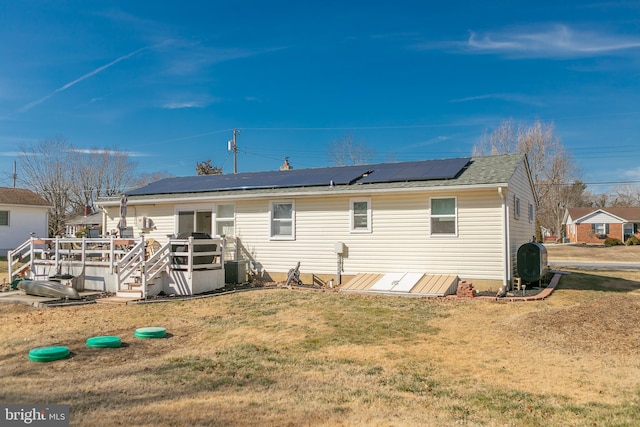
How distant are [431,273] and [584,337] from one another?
548 centimetres

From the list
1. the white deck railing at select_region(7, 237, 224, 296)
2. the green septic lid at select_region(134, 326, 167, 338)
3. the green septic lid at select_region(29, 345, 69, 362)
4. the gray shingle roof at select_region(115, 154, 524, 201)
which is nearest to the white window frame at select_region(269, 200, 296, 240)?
the gray shingle roof at select_region(115, 154, 524, 201)

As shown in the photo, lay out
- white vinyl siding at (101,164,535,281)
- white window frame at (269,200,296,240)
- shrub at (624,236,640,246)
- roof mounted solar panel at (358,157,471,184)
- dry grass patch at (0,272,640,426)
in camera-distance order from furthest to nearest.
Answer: shrub at (624,236,640,246), white window frame at (269,200,296,240), roof mounted solar panel at (358,157,471,184), white vinyl siding at (101,164,535,281), dry grass patch at (0,272,640,426)

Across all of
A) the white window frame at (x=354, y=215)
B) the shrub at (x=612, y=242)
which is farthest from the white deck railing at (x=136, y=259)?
the shrub at (x=612, y=242)

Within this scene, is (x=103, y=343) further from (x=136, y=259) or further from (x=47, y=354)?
(x=136, y=259)

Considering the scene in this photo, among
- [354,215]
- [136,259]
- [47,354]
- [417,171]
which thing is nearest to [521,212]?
[417,171]

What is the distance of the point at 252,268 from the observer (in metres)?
14.6

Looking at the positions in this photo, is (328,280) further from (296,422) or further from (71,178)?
(71,178)

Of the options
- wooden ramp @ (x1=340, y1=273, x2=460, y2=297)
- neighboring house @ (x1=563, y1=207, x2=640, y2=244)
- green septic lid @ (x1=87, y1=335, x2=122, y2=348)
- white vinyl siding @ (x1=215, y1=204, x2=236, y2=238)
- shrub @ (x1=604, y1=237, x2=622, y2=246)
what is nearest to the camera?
green septic lid @ (x1=87, y1=335, x2=122, y2=348)

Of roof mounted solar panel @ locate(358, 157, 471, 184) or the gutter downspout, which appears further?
roof mounted solar panel @ locate(358, 157, 471, 184)

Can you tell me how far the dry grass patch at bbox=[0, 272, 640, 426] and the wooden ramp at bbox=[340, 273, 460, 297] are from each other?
155 centimetres

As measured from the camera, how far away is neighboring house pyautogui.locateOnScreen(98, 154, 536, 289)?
11883 mm

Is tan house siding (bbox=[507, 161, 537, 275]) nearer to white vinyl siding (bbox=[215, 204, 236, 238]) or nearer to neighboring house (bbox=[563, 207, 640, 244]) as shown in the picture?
white vinyl siding (bbox=[215, 204, 236, 238])

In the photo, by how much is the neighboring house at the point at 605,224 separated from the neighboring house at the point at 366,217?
3911 cm

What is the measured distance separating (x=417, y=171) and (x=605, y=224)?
147 ft
